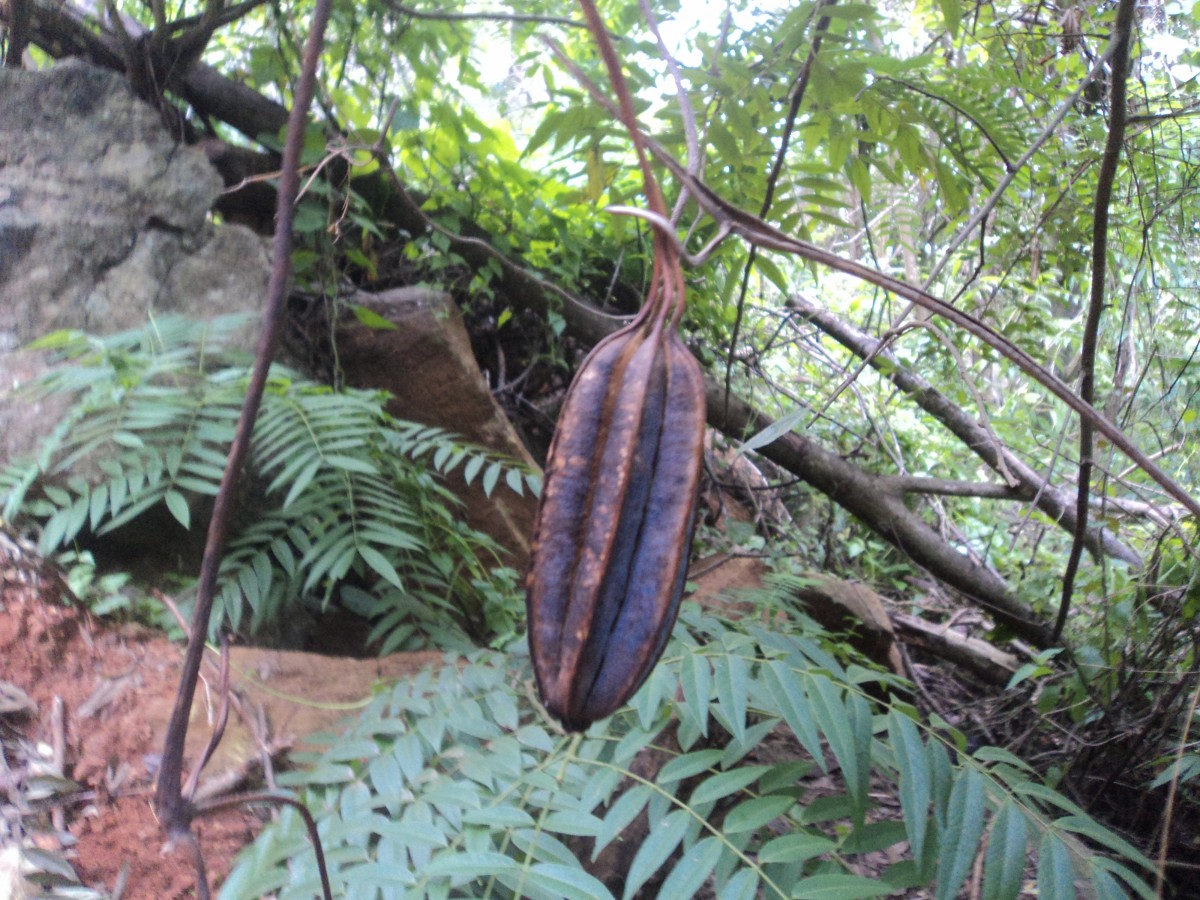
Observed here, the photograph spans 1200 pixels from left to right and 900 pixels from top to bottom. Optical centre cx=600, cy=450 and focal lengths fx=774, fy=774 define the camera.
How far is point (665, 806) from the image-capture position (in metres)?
1.41

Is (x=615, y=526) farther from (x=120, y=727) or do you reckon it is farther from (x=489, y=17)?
(x=120, y=727)

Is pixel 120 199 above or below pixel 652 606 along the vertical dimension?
above

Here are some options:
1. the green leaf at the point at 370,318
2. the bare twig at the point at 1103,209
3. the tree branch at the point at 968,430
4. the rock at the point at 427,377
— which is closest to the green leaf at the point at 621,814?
the bare twig at the point at 1103,209

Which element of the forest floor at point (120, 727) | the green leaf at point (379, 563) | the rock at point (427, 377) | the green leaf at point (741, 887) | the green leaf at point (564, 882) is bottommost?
the forest floor at point (120, 727)

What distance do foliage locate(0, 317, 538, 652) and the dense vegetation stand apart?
0.02 metres

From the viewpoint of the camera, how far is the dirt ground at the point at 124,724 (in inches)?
56.4

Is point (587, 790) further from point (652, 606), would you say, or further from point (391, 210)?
point (391, 210)

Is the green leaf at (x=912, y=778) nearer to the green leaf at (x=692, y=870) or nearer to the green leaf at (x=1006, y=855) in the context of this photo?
the green leaf at (x=1006, y=855)

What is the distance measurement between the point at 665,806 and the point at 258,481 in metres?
1.76

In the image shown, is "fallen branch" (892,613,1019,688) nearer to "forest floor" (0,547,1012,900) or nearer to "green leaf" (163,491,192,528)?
"forest floor" (0,547,1012,900)

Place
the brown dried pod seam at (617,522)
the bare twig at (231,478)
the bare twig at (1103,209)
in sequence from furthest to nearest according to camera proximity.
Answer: the bare twig at (1103,209) < the brown dried pod seam at (617,522) < the bare twig at (231,478)

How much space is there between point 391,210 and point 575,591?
3103 millimetres

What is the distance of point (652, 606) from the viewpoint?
0.89 m

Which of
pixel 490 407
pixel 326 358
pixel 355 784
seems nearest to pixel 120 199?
pixel 326 358
